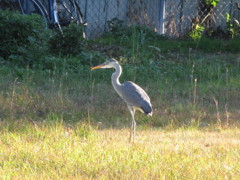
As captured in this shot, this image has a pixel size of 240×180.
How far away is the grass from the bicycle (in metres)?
5.26

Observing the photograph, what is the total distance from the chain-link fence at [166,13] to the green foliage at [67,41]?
3.71m

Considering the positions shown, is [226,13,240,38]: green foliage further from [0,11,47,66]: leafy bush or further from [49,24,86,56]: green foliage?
[0,11,47,66]: leafy bush

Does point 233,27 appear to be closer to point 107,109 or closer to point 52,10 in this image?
point 52,10

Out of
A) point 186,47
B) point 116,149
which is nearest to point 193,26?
point 186,47

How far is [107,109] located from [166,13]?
755 centimetres

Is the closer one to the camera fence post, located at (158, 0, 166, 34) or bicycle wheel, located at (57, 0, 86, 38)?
bicycle wheel, located at (57, 0, 86, 38)

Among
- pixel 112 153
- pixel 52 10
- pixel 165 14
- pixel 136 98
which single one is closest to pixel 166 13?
pixel 165 14

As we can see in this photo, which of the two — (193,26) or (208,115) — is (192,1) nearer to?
(193,26)

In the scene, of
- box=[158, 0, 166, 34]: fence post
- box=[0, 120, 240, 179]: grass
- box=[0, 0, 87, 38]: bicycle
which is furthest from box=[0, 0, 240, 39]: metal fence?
box=[0, 120, 240, 179]: grass

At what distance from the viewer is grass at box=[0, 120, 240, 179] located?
412 cm

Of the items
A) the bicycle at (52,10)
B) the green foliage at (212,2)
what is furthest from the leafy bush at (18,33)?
the green foliage at (212,2)

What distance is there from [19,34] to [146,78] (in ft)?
8.72

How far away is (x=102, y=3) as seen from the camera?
1350 centimetres

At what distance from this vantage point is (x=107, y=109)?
662 centimetres
